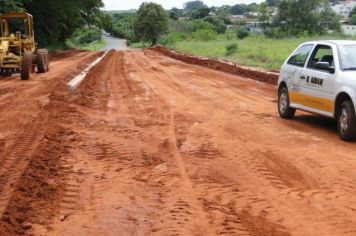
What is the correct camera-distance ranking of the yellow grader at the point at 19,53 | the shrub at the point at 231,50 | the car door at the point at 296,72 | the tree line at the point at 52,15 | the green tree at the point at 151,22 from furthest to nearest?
the green tree at the point at 151,22
the tree line at the point at 52,15
the shrub at the point at 231,50
the yellow grader at the point at 19,53
the car door at the point at 296,72

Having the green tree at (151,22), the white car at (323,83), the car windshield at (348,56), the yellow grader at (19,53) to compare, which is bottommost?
the green tree at (151,22)

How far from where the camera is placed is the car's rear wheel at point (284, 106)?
41.0 ft

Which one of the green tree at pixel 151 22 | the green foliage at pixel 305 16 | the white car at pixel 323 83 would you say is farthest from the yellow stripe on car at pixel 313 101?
the green tree at pixel 151 22

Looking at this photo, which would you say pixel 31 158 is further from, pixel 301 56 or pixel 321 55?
pixel 321 55

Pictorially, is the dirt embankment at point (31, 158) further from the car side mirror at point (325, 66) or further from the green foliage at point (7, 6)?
the green foliage at point (7, 6)

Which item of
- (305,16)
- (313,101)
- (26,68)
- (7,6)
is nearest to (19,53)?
(26,68)

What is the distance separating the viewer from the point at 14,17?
1009 inches

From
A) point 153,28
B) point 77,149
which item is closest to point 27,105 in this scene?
point 77,149

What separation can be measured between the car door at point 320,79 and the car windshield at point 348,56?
138 millimetres

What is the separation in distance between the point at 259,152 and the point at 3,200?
157 inches

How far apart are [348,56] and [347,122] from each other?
1.52 metres

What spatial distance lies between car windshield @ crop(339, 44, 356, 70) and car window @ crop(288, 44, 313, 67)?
1.02 m

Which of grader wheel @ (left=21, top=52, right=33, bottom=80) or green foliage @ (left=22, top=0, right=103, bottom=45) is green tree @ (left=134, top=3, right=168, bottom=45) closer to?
green foliage @ (left=22, top=0, right=103, bottom=45)

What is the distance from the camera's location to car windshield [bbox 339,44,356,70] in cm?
1047
